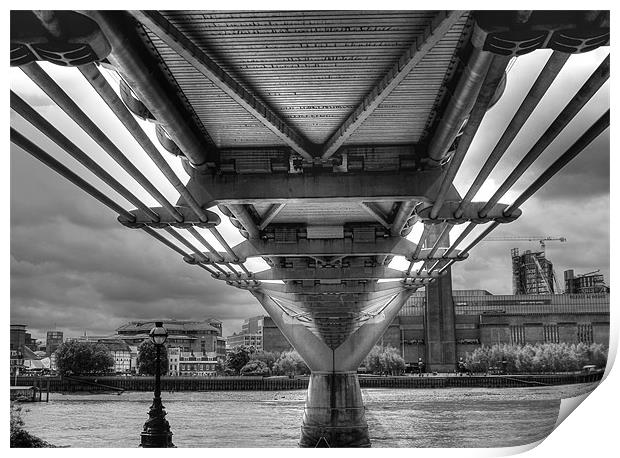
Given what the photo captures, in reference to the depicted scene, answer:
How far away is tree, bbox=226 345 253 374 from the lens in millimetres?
54219

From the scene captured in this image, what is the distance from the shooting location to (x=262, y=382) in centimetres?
6425

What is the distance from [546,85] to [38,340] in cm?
1056

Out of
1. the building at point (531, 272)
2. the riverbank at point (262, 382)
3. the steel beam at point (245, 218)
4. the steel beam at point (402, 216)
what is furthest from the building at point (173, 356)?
the steel beam at point (402, 216)

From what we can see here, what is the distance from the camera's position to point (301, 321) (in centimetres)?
3866

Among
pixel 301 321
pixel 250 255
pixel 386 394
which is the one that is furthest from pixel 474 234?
pixel 386 394

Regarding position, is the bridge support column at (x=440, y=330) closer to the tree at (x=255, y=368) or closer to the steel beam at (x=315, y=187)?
the tree at (x=255, y=368)

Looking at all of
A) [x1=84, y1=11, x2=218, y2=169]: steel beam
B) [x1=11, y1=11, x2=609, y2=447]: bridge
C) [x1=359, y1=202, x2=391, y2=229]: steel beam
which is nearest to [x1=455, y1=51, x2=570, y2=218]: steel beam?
[x1=11, y1=11, x2=609, y2=447]: bridge

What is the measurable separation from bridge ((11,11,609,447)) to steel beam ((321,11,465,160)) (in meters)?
0.03

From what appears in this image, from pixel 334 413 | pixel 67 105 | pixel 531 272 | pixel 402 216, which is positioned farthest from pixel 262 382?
pixel 67 105

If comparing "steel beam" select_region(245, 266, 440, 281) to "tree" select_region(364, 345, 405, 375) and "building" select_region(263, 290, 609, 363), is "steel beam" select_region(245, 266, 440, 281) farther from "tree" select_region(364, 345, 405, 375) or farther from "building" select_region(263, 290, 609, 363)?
"building" select_region(263, 290, 609, 363)

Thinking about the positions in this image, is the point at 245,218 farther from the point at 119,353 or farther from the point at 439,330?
the point at 439,330

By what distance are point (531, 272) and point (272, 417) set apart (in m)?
22.0

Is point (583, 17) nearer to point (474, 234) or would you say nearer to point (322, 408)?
point (474, 234)

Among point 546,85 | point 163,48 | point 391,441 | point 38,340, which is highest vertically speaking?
point 163,48
